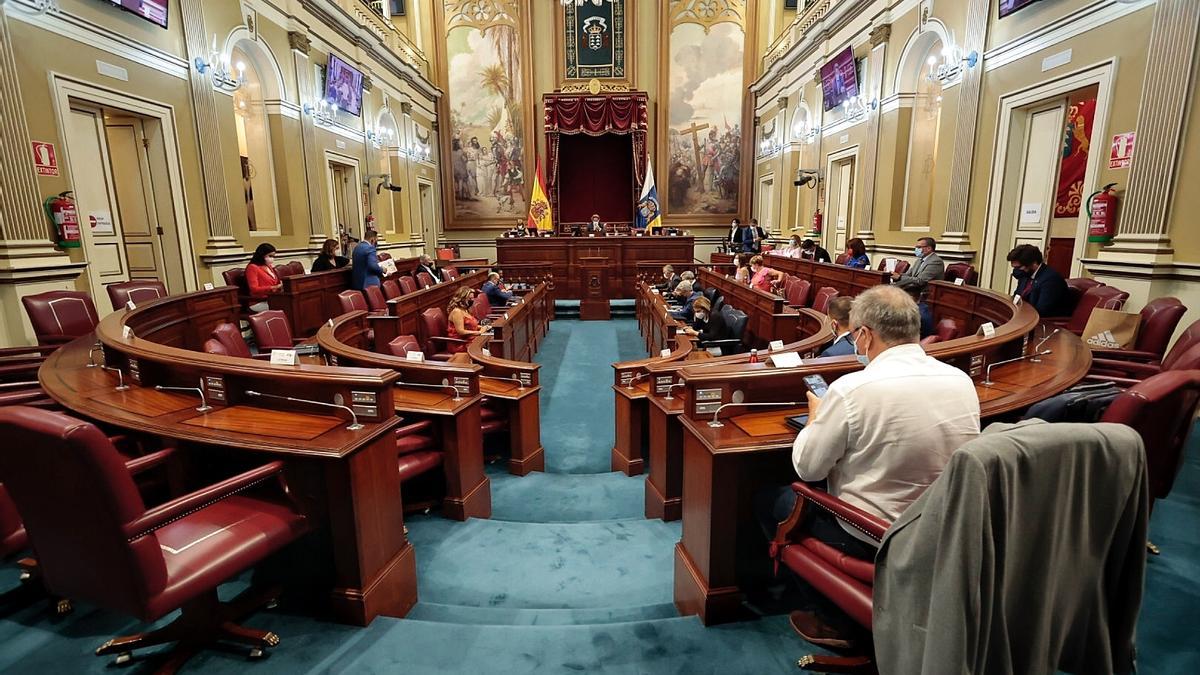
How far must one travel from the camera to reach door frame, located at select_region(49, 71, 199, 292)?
5289 millimetres

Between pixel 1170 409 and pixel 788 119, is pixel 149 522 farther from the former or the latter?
pixel 788 119

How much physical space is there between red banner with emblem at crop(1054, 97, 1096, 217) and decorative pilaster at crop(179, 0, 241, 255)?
1032 cm

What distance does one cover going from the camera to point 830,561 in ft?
5.40

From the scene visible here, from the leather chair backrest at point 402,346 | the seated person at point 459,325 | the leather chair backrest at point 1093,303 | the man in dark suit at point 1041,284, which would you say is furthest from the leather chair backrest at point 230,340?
the leather chair backrest at point 1093,303

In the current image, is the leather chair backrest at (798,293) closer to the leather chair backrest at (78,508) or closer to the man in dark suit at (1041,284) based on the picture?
the man in dark suit at (1041,284)

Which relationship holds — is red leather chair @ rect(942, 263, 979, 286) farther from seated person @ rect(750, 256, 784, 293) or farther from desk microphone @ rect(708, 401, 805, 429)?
desk microphone @ rect(708, 401, 805, 429)

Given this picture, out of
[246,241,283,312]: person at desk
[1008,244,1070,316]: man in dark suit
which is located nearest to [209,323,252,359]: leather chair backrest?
[246,241,283,312]: person at desk

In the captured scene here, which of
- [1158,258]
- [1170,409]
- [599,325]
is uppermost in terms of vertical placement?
[1158,258]

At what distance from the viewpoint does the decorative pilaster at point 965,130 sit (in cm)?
668

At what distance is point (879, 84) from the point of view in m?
8.84

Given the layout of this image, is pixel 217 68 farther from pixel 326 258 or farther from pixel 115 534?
pixel 115 534

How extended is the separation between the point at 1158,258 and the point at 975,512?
17.0 ft

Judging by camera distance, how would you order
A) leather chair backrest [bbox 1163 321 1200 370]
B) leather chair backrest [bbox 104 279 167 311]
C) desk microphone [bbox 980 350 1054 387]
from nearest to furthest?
1. desk microphone [bbox 980 350 1054 387]
2. leather chair backrest [bbox 1163 321 1200 370]
3. leather chair backrest [bbox 104 279 167 311]

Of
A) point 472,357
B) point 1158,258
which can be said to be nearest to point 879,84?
point 1158,258
